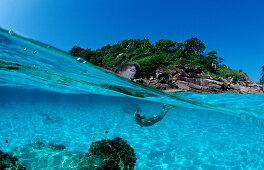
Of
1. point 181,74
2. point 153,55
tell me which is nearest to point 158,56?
point 153,55

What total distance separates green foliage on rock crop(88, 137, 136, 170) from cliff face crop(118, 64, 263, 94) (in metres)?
12.7

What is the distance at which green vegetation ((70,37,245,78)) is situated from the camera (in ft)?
82.3

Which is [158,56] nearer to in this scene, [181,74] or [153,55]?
[153,55]

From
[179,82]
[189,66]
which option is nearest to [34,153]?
[179,82]

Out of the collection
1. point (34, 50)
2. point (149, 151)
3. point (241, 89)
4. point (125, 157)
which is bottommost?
point (149, 151)

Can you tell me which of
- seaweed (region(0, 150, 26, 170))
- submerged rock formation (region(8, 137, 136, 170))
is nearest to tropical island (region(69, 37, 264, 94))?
submerged rock formation (region(8, 137, 136, 170))

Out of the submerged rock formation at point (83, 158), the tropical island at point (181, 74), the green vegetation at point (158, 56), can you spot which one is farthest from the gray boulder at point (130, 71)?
the submerged rock formation at point (83, 158)

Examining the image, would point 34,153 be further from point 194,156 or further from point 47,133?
point 194,156

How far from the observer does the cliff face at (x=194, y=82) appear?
20.6 metres

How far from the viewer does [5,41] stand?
9562 millimetres

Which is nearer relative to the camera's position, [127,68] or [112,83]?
[112,83]

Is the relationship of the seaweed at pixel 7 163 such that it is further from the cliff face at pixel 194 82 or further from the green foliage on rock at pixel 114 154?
the cliff face at pixel 194 82

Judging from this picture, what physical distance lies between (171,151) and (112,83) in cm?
776

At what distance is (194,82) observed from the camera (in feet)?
71.9
